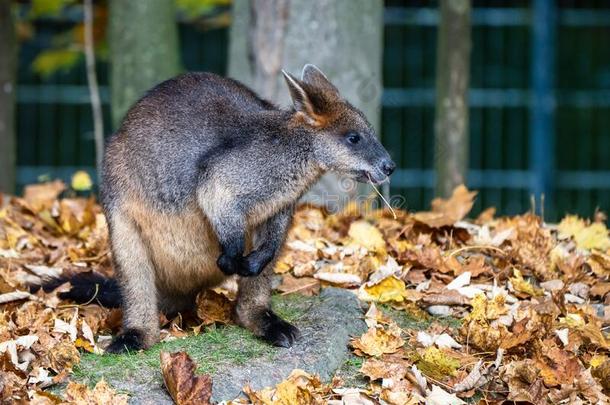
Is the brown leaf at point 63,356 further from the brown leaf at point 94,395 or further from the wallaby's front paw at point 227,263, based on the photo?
the wallaby's front paw at point 227,263

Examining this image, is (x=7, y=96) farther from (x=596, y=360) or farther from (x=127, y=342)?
(x=596, y=360)

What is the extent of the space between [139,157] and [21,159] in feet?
25.1

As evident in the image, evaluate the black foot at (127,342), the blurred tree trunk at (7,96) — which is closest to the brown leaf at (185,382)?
the black foot at (127,342)

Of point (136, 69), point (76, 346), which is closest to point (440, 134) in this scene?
point (136, 69)

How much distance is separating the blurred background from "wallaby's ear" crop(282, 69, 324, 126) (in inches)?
93.4

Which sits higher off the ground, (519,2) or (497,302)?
(519,2)

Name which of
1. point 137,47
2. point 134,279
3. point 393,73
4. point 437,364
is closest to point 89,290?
point 134,279

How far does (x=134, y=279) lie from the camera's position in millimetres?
5762

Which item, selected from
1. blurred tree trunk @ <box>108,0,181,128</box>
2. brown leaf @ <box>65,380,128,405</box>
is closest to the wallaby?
brown leaf @ <box>65,380,128,405</box>

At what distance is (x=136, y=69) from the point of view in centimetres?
910

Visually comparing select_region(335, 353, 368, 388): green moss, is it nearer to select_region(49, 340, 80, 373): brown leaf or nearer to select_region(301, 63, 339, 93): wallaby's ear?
select_region(49, 340, 80, 373): brown leaf

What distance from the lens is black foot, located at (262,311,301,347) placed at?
5555 millimetres

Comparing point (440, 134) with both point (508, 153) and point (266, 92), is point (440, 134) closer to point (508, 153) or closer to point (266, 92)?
point (266, 92)

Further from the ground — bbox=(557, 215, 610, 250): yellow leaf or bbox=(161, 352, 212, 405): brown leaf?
bbox=(557, 215, 610, 250): yellow leaf
